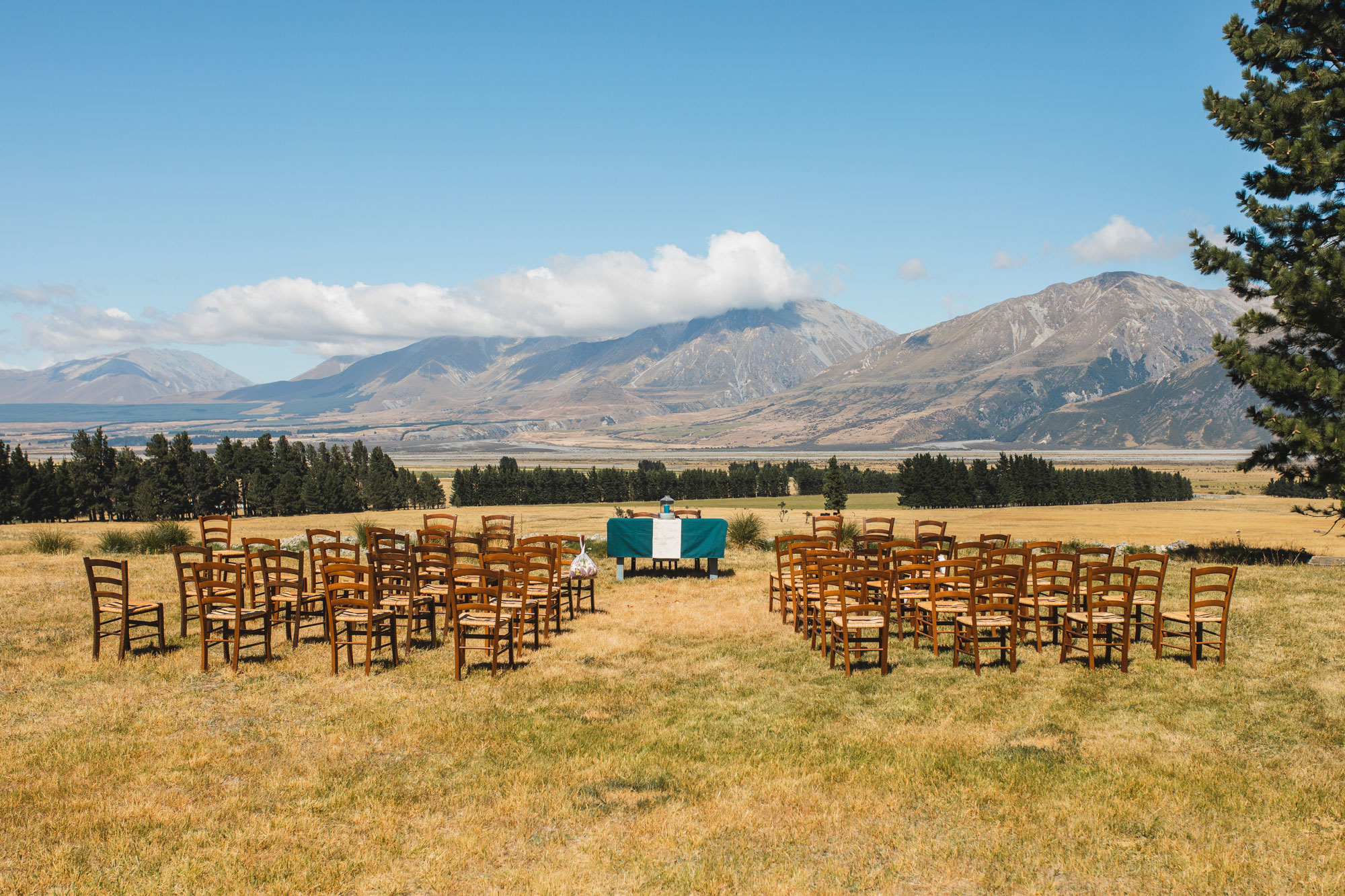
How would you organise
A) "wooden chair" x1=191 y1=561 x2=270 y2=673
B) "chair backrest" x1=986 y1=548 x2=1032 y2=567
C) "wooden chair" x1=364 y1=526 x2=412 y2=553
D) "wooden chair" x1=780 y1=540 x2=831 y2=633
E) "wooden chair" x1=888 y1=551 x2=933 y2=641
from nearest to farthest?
"wooden chair" x1=191 y1=561 x2=270 y2=673 → "chair backrest" x1=986 y1=548 x2=1032 y2=567 → "wooden chair" x1=888 y1=551 x2=933 y2=641 → "wooden chair" x1=780 y1=540 x2=831 y2=633 → "wooden chair" x1=364 y1=526 x2=412 y2=553

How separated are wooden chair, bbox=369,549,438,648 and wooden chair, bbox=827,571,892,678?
5.79 meters

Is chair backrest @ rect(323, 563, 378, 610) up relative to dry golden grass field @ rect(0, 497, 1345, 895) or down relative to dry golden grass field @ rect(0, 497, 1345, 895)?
up

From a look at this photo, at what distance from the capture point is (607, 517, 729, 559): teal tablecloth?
18703 millimetres

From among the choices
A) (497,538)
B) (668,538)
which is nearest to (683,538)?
(668,538)

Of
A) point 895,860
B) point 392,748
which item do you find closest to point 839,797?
point 895,860

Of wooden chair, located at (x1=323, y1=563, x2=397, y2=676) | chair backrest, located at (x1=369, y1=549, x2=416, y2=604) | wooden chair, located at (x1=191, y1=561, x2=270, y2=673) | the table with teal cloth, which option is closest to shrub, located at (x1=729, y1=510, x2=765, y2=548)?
the table with teal cloth

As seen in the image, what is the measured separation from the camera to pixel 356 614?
11.1m

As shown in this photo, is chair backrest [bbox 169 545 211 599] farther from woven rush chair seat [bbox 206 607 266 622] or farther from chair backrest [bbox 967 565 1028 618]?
chair backrest [bbox 967 565 1028 618]

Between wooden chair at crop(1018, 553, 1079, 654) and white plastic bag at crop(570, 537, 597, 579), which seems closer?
wooden chair at crop(1018, 553, 1079, 654)

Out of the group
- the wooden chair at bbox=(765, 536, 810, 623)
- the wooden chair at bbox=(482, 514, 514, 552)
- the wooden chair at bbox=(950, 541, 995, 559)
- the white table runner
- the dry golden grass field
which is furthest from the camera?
the white table runner

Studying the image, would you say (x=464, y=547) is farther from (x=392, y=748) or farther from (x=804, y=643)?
(x=392, y=748)

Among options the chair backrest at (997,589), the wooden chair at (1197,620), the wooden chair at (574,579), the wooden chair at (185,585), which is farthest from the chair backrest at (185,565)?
the wooden chair at (1197,620)

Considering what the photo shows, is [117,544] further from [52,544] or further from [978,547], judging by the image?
[978,547]

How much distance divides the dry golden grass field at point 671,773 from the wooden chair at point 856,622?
330mm
